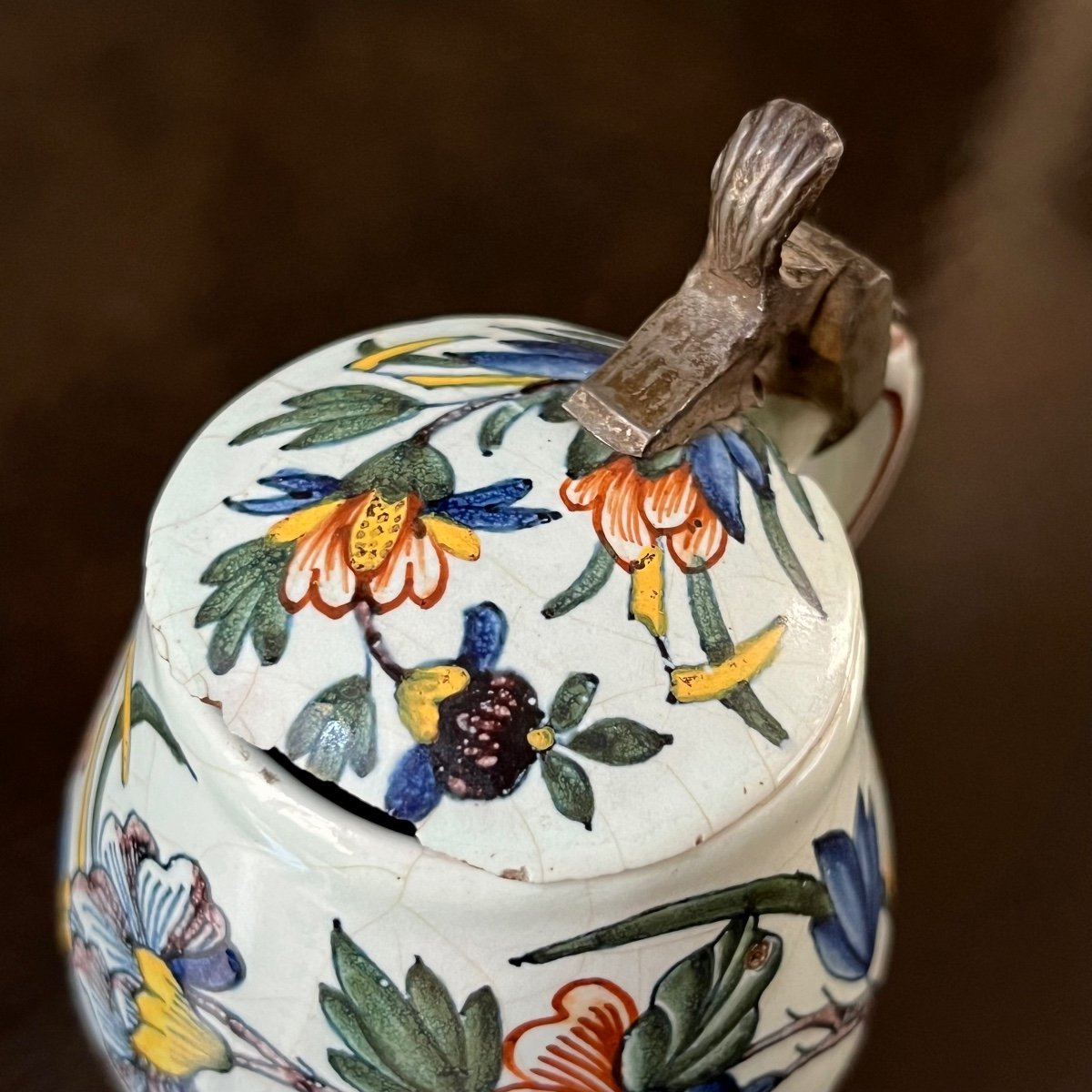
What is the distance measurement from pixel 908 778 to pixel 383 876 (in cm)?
61

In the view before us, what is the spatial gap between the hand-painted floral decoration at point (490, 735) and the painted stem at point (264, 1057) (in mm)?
122

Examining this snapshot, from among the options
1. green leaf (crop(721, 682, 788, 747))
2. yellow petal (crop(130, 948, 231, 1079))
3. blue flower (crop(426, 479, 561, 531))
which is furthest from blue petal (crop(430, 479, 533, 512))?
yellow petal (crop(130, 948, 231, 1079))

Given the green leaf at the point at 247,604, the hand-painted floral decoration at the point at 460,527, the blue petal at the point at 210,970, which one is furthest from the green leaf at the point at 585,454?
the blue petal at the point at 210,970

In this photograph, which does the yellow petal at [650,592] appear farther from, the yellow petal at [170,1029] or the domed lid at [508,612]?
the yellow petal at [170,1029]

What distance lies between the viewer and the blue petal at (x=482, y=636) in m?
0.45

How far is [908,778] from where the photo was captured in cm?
97

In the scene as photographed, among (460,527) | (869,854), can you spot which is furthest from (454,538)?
(869,854)

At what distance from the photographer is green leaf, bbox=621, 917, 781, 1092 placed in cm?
48

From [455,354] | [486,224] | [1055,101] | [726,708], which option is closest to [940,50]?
[1055,101]

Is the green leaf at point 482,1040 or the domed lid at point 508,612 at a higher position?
the domed lid at point 508,612

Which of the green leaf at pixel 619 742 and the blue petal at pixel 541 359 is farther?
the blue petal at pixel 541 359

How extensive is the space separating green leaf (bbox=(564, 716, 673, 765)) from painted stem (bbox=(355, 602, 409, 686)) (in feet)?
0.20

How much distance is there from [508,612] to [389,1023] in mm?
146

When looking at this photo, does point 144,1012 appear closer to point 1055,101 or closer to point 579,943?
point 579,943
